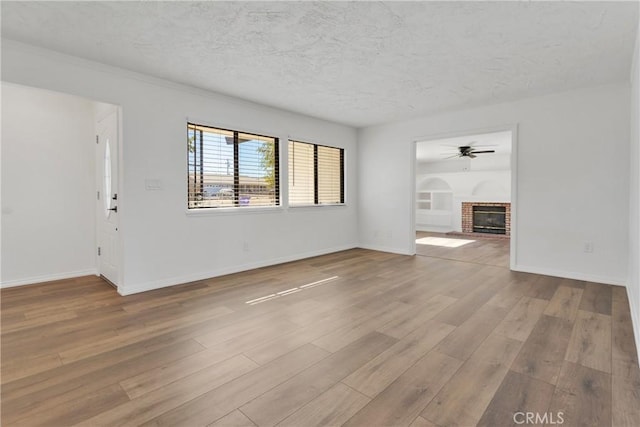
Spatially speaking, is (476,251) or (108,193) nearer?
(108,193)

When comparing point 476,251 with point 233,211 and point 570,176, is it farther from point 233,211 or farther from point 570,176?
point 233,211

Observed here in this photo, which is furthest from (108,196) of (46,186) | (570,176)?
(570,176)

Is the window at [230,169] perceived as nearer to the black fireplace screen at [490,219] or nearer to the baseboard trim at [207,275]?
the baseboard trim at [207,275]

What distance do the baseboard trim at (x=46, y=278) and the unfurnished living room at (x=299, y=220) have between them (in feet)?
0.17

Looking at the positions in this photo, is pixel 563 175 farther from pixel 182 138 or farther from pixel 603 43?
pixel 182 138

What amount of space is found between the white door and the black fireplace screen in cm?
924

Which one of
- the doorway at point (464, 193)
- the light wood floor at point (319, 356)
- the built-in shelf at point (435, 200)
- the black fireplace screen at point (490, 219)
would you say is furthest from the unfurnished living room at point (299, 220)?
the built-in shelf at point (435, 200)

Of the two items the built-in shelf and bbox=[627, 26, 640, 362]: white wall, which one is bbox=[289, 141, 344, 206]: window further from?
the built-in shelf

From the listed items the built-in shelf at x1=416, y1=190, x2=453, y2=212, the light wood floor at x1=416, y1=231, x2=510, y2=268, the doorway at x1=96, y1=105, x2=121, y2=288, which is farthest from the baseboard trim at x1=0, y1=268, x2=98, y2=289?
the built-in shelf at x1=416, y1=190, x2=453, y2=212

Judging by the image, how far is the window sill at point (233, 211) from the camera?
413cm

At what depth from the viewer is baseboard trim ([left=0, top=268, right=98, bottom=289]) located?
3.83 meters

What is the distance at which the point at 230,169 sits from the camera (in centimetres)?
455

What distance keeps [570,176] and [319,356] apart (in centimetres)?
418

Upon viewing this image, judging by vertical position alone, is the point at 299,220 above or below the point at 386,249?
above
